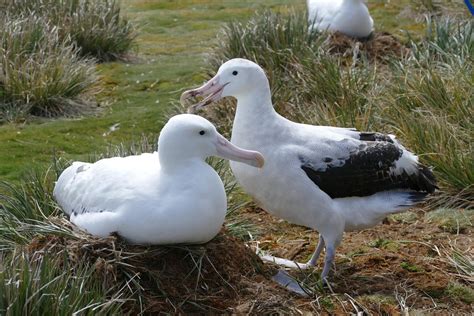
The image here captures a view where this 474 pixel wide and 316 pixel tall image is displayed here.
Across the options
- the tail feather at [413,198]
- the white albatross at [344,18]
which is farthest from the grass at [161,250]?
the white albatross at [344,18]

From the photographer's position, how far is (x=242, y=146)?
5715mm

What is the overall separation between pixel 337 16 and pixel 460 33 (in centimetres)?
209

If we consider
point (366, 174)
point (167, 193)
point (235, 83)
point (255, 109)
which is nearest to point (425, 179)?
point (366, 174)

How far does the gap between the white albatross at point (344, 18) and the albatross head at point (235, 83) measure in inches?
205

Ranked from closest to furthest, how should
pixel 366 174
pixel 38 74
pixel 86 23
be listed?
1. pixel 366 174
2. pixel 38 74
3. pixel 86 23

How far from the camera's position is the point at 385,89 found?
8.34 meters

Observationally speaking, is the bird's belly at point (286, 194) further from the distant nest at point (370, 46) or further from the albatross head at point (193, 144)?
the distant nest at point (370, 46)

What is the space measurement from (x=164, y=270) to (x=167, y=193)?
16.0 inches

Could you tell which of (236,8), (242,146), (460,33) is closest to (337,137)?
(242,146)

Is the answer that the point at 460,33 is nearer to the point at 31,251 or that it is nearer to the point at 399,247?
the point at 399,247

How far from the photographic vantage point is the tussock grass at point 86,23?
1169 centimetres

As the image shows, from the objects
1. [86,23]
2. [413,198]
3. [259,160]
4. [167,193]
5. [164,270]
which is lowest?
[86,23]

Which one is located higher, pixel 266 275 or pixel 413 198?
pixel 413 198

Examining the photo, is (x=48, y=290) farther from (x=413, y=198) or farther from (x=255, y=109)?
(x=413, y=198)
